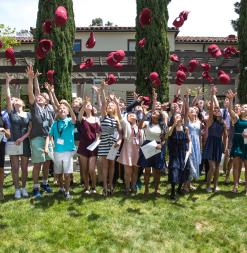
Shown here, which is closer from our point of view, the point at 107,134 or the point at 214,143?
the point at 107,134

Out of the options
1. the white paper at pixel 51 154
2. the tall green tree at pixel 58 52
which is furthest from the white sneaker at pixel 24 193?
the tall green tree at pixel 58 52

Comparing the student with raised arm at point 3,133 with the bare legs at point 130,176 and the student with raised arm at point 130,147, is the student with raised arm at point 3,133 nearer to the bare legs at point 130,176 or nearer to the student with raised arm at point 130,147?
the student with raised arm at point 130,147

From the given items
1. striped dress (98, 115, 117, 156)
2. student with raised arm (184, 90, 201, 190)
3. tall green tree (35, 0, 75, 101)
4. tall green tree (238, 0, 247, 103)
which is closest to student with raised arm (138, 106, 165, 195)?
striped dress (98, 115, 117, 156)

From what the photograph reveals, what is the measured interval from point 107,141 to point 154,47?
24.5 feet

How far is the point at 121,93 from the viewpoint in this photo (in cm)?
2391

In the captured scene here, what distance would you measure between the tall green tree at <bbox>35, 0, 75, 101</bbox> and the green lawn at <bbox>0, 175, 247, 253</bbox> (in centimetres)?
645

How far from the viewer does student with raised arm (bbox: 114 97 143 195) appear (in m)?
7.36

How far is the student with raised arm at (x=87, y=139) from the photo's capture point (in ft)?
24.0

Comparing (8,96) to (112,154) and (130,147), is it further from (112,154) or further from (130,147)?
(130,147)

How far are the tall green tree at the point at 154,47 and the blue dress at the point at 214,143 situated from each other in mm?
6023

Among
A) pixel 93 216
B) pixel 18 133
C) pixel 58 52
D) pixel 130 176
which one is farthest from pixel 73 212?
pixel 58 52

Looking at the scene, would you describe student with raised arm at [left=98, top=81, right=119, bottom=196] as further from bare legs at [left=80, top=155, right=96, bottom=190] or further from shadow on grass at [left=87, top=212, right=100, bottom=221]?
shadow on grass at [left=87, top=212, right=100, bottom=221]

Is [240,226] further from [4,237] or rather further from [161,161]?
[4,237]

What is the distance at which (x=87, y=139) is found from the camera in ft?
23.9
